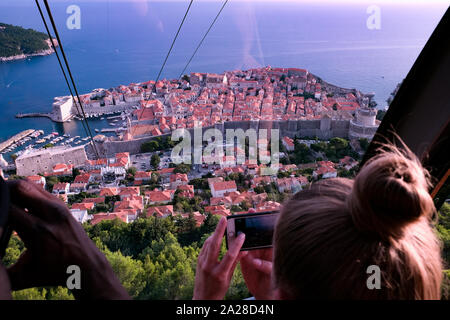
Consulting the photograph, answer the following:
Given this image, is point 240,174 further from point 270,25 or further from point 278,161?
point 270,25

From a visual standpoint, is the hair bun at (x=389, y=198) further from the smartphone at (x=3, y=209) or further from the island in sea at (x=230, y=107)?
the island in sea at (x=230, y=107)

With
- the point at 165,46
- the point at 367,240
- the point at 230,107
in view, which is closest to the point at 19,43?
Result: the point at 165,46

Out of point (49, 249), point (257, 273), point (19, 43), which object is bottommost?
point (257, 273)

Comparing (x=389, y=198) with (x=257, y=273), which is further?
(x=257, y=273)

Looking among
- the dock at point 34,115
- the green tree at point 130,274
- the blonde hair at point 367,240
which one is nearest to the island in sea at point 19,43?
the dock at point 34,115

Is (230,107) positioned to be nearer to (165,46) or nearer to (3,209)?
(165,46)
